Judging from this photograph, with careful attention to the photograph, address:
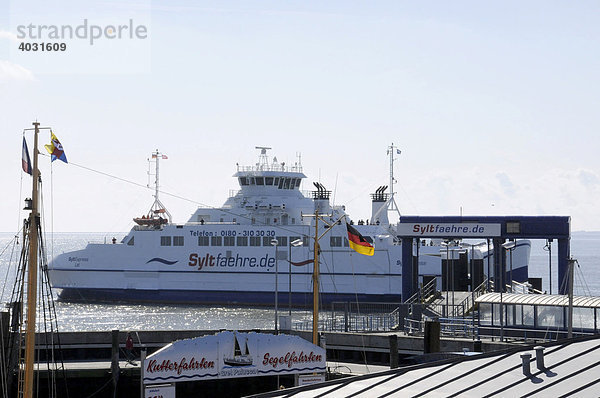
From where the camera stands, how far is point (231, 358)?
56.2 feet

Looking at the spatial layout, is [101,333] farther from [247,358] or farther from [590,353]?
[590,353]

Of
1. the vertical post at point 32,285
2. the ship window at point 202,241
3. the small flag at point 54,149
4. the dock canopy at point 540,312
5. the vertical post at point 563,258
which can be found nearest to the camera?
the vertical post at point 32,285

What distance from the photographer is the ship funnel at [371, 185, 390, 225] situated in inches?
2422

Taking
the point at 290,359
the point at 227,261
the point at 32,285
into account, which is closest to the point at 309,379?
the point at 290,359

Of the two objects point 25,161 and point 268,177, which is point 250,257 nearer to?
point 268,177

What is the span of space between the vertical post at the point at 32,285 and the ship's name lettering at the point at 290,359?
5041mm

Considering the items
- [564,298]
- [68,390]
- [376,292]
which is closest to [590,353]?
[564,298]

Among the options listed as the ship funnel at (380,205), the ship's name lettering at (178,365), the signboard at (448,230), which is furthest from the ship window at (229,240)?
the ship's name lettering at (178,365)

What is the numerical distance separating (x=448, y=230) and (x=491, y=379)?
63.7ft

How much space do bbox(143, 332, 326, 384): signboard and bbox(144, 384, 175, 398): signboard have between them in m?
0.11

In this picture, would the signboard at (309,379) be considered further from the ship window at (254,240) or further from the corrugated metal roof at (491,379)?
the ship window at (254,240)

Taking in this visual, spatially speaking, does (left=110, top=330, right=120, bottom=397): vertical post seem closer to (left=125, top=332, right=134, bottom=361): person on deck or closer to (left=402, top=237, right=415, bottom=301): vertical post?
(left=125, top=332, right=134, bottom=361): person on deck

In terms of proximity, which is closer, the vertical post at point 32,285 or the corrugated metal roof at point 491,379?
the corrugated metal roof at point 491,379

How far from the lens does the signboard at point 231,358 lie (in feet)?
54.3
